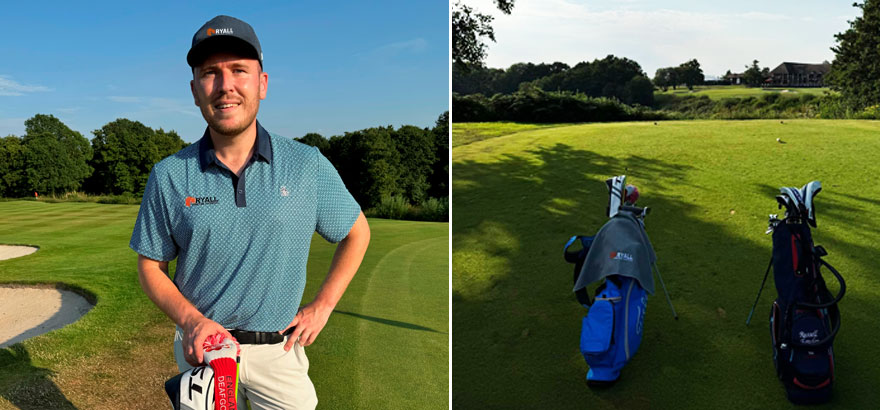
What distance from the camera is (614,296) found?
441 centimetres

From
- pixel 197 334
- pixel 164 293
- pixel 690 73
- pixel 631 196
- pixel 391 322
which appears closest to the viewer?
pixel 197 334

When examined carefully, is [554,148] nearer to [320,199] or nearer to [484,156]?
[484,156]

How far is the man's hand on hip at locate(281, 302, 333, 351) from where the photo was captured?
6.15 ft

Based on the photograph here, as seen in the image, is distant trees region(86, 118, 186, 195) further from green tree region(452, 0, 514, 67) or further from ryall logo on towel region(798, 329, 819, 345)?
ryall logo on towel region(798, 329, 819, 345)

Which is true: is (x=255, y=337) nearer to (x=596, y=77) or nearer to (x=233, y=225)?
(x=233, y=225)

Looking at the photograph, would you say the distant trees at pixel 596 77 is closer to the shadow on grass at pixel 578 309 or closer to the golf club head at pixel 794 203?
the shadow on grass at pixel 578 309

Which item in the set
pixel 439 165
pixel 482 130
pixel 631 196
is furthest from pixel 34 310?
pixel 439 165

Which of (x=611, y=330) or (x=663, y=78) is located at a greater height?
(x=663, y=78)

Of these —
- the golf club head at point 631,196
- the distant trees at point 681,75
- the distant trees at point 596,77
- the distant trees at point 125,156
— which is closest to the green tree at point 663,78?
the distant trees at point 681,75

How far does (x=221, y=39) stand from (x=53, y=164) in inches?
Answer: 1513

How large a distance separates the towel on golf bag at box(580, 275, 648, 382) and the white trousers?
273 cm

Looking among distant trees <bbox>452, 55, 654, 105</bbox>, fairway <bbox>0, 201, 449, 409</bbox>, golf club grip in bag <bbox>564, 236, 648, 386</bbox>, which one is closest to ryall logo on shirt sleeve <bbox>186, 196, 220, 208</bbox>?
fairway <bbox>0, 201, 449, 409</bbox>

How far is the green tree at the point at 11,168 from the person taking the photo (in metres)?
32.9

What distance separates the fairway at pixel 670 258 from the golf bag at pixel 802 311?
0.16 m
